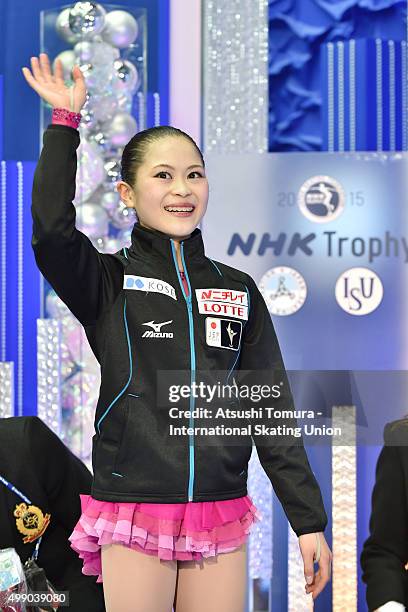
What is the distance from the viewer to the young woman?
162 cm

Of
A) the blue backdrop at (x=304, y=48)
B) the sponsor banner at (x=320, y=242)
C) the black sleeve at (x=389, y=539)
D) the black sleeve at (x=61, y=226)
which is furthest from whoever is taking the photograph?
the blue backdrop at (x=304, y=48)

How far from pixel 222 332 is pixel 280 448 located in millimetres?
239

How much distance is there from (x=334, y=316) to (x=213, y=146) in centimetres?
62

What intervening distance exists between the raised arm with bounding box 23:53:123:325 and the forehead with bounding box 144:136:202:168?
175mm

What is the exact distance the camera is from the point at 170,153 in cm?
176

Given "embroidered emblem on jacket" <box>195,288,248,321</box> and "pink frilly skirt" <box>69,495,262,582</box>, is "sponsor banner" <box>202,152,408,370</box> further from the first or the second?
"pink frilly skirt" <box>69,495,262,582</box>

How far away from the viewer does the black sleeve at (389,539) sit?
2.24m

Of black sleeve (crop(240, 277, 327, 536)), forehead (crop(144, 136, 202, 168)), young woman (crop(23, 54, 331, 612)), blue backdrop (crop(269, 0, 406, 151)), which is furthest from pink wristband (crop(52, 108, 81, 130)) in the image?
blue backdrop (crop(269, 0, 406, 151))

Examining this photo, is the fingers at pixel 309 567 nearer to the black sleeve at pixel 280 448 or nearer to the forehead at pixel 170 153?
the black sleeve at pixel 280 448

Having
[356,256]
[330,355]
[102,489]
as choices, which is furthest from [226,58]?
[102,489]

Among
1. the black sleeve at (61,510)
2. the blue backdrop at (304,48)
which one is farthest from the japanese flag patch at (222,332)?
the blue backdrop at (304,48)

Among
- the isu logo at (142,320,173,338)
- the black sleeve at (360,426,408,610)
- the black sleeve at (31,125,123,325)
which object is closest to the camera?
the black sleeve at (31,125,123,325)

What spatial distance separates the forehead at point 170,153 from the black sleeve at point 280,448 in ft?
0.87

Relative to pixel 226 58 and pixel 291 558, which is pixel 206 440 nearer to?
pixel 291 558
